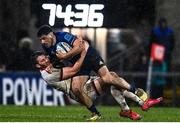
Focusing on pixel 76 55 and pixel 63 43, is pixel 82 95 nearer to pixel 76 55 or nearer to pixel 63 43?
pixel 76 55

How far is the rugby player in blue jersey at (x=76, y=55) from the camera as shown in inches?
755

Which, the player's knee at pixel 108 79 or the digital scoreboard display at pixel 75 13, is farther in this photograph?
the digital scoreboard display at pixel 75 13

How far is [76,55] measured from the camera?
63.4 ft

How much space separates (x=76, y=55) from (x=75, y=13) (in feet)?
18.1

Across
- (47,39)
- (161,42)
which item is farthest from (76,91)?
(161,42)

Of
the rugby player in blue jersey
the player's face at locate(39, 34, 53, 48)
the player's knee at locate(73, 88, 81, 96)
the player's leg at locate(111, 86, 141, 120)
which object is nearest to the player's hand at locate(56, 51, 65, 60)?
the rugby player in blue jersey

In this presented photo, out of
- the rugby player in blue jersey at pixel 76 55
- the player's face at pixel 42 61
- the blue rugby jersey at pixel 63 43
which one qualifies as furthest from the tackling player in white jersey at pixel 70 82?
the blue rugby jersey at pixel 63 43

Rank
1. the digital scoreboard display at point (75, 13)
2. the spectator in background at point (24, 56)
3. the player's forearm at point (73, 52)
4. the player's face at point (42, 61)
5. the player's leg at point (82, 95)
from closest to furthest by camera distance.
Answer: the player's forearm at point (73, 52)
the player's leg at point (82, 95)
the player's face at point (42, 61)
the digital scoreboard display at point (75, 13)
the spectator in background at point (24, 56)

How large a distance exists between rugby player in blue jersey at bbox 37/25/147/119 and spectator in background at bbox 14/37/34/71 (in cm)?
880

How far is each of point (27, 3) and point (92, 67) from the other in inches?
513

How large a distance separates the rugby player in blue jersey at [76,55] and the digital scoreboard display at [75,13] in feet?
16.9

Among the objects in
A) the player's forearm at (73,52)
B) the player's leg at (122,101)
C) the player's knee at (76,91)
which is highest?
the player's forearm at (73,52)

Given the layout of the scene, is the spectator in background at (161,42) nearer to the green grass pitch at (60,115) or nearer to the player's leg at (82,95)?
the green grass pitch at (60,115)

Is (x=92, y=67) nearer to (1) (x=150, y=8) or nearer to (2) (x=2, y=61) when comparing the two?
(2) (x=2, y=61)
